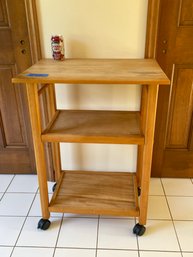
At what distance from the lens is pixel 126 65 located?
1307 millimetres

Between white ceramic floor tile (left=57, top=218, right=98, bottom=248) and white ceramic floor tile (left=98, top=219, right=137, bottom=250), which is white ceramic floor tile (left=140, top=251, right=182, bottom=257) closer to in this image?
white ceramic floor tile (left=98, top=219, right=137, bottom=250)

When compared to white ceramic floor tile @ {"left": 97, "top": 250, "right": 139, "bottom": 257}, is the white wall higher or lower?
Result: higher

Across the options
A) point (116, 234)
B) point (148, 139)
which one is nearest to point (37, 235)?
point (116, 234)

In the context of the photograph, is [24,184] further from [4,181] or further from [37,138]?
[37,138]

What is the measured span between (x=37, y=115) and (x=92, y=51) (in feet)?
1.83

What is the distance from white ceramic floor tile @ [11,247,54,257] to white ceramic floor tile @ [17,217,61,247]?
0.09ft

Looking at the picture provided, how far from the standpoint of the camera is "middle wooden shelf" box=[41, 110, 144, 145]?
1.22 metres

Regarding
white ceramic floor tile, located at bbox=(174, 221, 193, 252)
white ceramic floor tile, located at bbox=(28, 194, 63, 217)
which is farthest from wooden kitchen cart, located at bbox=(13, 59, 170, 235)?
white ceramic floor tile, located at bbox=(174, 221, 193, 252)

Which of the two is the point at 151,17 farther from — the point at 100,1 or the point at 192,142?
the point at 192,142

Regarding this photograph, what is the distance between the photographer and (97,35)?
144 centimetres

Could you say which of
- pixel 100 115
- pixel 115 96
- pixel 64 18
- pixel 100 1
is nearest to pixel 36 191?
pixel 100 115

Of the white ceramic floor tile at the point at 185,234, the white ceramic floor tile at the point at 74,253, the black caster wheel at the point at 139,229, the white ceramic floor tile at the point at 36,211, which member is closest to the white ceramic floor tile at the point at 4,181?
the white ceramic floor tile at the point at 36,211

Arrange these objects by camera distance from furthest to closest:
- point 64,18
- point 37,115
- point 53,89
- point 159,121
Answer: point 159,121 < point 53,89 < point 64,18 < point 37,115

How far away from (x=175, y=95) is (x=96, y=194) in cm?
82
